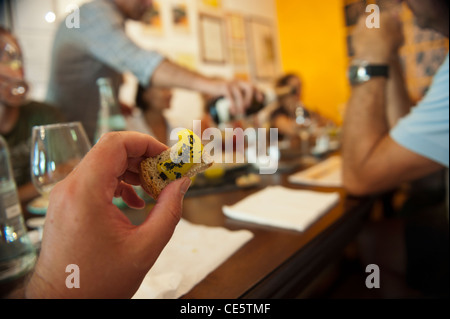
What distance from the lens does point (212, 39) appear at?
2947 mm

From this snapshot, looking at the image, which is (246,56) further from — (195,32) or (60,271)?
(60,271)

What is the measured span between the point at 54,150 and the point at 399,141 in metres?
0.69

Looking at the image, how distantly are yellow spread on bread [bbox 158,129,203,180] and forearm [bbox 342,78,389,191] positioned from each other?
52cm

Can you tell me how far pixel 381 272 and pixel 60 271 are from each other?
892mm

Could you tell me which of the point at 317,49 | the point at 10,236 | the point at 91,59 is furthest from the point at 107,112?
the point at 317,49

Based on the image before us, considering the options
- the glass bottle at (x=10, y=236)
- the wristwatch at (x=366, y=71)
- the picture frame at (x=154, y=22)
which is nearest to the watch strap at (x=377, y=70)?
the wristwatch at (x=366, y=71)

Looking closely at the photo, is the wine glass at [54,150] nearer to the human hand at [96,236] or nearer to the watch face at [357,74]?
the human hand at [96,236]

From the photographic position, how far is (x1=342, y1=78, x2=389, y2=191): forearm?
2.30ft

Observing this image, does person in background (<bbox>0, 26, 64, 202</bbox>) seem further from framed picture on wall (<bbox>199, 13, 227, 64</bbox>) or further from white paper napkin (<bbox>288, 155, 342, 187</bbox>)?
framed picture on wall (<bbox>199, 13, 227, 64</bbox>)

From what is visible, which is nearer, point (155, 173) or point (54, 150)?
point (155, 173)

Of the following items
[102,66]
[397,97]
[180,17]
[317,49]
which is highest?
[180,17]

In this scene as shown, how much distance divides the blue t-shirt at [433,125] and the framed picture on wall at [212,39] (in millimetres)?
2511

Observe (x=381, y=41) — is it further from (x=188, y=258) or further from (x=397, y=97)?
(x=188, y=258)

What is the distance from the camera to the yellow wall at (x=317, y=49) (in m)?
3.47
